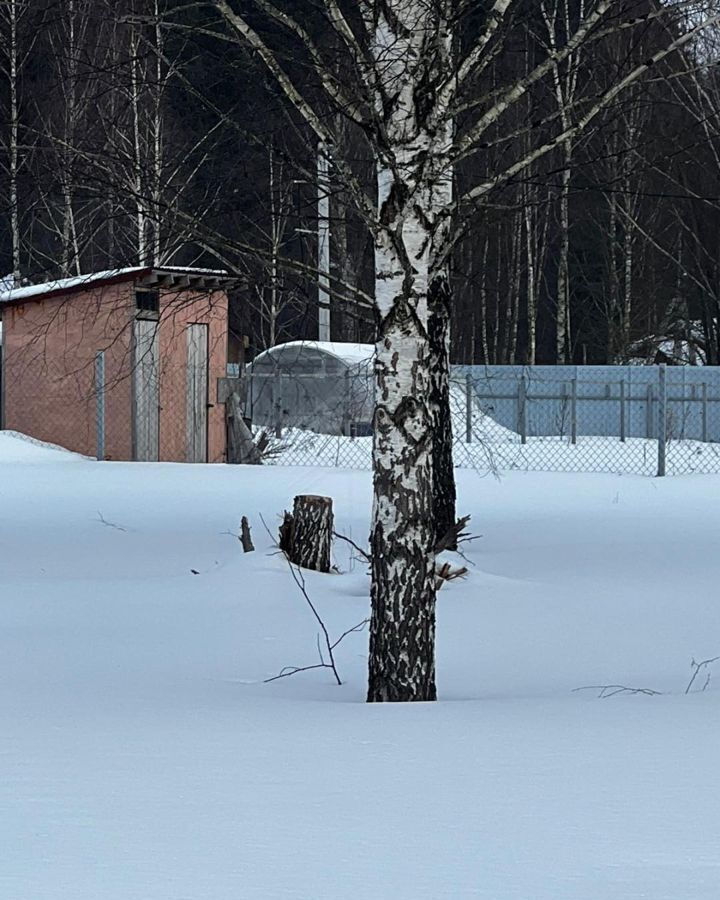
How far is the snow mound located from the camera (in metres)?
18.5

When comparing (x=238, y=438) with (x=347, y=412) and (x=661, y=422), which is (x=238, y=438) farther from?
(x=661, y=422)

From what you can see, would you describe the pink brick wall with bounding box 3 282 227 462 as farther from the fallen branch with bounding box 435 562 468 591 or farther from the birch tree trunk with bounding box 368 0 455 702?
the birch tree trunk with bounding box 368 0 455 702

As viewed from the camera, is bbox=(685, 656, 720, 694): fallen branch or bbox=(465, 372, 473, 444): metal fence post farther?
bbox=(465, 372, 473, 444): metal fence post

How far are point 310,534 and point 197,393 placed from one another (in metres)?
Answer: 10.9

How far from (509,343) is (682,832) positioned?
3377 cm

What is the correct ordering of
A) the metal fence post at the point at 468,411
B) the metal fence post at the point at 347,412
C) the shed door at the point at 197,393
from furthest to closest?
the metal fence post at the point at 347,412 < the metal fence post at the point at 468,411 < the shed door at the point at 197,393

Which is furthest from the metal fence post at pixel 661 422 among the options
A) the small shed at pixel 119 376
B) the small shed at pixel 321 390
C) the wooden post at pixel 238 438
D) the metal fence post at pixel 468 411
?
the small shed at pixel 321 390

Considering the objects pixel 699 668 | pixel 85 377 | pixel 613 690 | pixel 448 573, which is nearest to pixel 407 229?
pixel 613 690

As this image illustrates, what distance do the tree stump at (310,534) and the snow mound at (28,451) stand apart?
989 cm

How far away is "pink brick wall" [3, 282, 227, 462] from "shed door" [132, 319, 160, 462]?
0.10 metres

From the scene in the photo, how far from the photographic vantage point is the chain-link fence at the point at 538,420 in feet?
72.2

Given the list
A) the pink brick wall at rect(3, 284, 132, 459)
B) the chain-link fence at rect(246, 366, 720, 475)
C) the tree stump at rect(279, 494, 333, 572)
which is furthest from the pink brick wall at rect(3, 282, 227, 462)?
the tree stump at rect(279, 494, 333, 572)

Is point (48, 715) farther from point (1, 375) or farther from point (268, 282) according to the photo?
point (1, 375)

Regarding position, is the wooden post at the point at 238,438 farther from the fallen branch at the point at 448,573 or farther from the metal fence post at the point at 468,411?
the fallen branch at the point at 448,573
